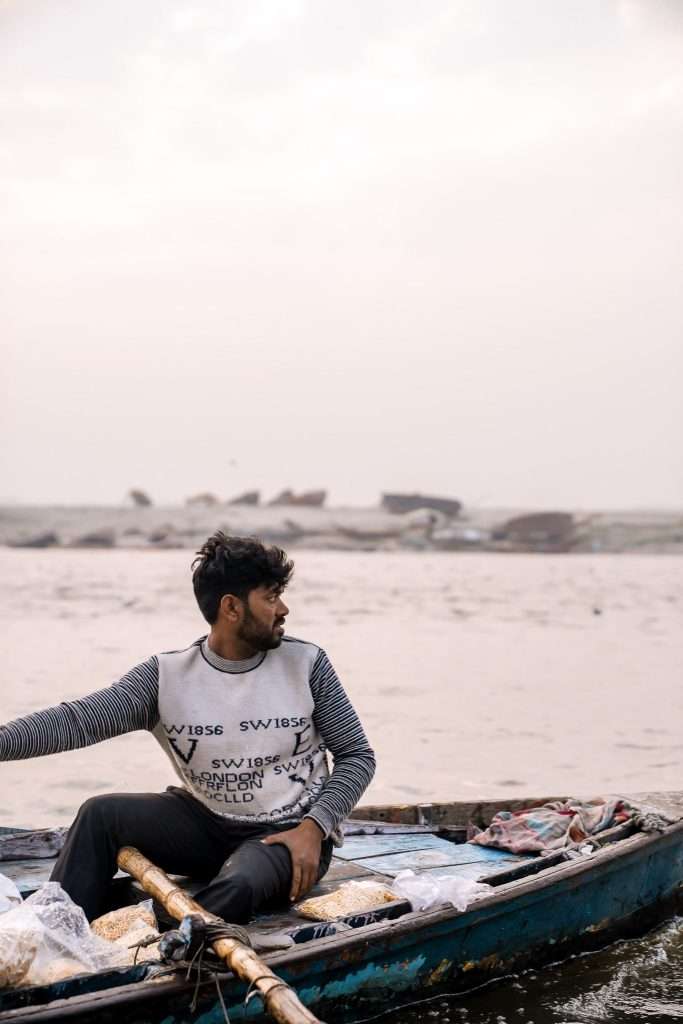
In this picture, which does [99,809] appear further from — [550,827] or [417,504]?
[417,504]

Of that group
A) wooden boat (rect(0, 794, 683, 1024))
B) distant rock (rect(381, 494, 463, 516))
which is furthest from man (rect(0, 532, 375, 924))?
distant rock (rect(381, 494, 463, 516))

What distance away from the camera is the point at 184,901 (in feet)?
10.9

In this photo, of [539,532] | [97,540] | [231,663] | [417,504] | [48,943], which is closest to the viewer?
[48,943]

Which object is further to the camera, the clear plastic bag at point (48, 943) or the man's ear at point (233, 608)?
the man's ear at point (233, 608)

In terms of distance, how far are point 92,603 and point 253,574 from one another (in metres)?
20.2

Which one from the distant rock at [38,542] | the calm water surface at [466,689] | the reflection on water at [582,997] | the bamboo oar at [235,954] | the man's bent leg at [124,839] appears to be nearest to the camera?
the bamboo oar at [235,954]

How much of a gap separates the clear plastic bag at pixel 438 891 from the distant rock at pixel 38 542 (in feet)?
144

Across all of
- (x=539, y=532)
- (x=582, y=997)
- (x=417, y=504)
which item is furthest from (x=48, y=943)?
(x=417, y=504)

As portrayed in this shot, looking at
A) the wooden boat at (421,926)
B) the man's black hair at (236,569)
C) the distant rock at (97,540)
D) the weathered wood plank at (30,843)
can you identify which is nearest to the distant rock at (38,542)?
the distant rock at (97,540)

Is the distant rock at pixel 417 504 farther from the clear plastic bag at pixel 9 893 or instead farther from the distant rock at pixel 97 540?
the clear plastic bag at pixel 9 893

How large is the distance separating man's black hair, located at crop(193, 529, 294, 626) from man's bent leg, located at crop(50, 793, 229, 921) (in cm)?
64

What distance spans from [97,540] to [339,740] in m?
44.7

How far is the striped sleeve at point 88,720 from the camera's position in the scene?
355 cm

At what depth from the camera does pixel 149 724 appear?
3922 mm
